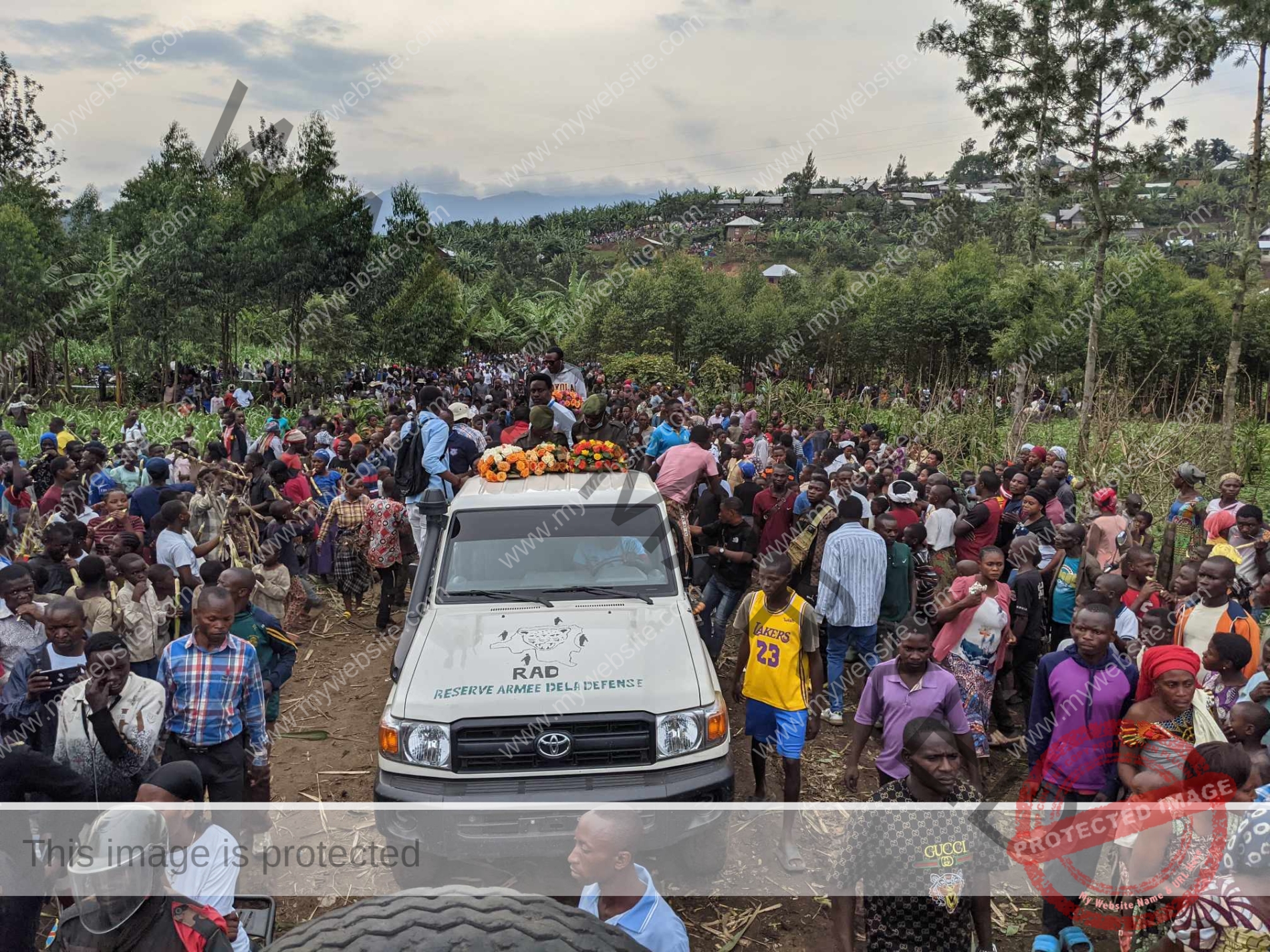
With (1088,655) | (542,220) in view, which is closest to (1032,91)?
(1088,655)

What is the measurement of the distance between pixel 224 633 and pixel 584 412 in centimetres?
500

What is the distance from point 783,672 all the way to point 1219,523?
200 inches

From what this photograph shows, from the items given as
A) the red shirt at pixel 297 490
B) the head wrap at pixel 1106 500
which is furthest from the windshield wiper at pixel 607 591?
the red shirt at pixel 297 490

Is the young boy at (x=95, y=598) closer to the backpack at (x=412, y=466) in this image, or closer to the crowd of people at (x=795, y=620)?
the crowd of people at (x=795, y=620)

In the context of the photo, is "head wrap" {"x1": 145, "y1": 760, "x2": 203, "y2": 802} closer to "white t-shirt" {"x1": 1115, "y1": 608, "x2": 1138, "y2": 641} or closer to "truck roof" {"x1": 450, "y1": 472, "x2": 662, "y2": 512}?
"truck roof" {"x1": 450, "y1": 472, "x2": 662, "y2": 512}

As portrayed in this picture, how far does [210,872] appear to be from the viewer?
3234mm

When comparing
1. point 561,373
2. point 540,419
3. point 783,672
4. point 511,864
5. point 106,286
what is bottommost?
point 511,864

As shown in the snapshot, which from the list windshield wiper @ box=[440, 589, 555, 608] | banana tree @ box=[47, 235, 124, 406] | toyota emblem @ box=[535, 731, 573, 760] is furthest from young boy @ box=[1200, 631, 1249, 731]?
banana tree @ box=[47, 235, 124, 406]

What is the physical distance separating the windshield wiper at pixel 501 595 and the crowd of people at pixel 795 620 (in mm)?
1013

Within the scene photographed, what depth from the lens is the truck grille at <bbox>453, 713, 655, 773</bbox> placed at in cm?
445

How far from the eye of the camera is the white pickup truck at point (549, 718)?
4410mm

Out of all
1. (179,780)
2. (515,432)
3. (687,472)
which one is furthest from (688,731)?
(515,432)

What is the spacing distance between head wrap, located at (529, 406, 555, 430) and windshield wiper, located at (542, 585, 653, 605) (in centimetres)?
319

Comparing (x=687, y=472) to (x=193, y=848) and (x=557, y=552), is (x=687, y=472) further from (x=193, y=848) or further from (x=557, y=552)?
Result: (x=193, y=848)
